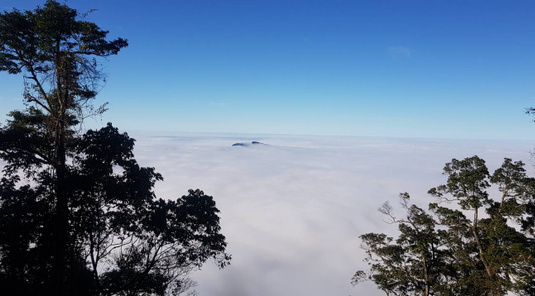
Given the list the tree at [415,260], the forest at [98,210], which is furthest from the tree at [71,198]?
the tree at [415,260]

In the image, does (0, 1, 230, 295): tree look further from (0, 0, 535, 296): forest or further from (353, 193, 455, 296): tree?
(353, 193, 455, 296): tree

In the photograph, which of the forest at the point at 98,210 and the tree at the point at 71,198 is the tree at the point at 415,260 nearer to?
the forest at the point at 98,210

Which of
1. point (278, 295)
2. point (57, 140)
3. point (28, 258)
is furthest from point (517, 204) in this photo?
point (278, 295)

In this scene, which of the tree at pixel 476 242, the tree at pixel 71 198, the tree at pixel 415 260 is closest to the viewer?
the tree at pixel 71 198

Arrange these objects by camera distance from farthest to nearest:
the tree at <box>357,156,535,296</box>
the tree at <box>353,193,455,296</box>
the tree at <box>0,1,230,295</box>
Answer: the tree at <box>353,193,455,296</box>, the tree at <box>357,156,535,296</box>, the tree at <box>0,1,230,295</box>

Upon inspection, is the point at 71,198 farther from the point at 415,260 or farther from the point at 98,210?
the point at 415,260

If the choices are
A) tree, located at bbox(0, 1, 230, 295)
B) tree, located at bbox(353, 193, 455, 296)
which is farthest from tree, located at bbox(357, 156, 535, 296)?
tree, located at bbox(0, 1, 230, 295)
